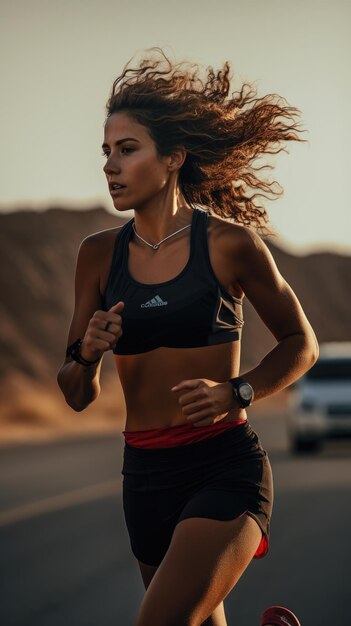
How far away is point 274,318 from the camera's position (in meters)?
5.03

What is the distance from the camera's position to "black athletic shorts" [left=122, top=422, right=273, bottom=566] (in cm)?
485

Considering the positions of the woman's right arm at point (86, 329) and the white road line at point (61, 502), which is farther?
the white road line at point (61, 502)

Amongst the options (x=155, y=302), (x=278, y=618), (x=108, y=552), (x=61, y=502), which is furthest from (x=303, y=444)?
(x=155, y=302)

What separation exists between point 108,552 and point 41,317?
6229cm

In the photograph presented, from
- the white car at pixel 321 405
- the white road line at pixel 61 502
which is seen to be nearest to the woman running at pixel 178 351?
the white road line at pixel 61 502

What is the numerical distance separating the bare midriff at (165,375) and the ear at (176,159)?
0.59m

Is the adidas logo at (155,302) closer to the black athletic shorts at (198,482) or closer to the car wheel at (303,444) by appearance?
the black athletic shorts at (198,482)

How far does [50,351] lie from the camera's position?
71188 millimetres

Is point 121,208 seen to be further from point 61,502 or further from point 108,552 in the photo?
point 61,502

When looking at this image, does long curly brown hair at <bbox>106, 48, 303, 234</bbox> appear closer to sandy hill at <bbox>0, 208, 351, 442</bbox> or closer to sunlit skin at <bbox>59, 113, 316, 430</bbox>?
sunlit skin at <bbox>59, 113, 316, 430</bbox>

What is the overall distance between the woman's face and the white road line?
933cm

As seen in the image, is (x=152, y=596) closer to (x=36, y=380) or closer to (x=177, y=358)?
(x=177, y=358)

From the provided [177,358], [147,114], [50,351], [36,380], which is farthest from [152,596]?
[50,351]

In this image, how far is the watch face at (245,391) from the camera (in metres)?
4.78
